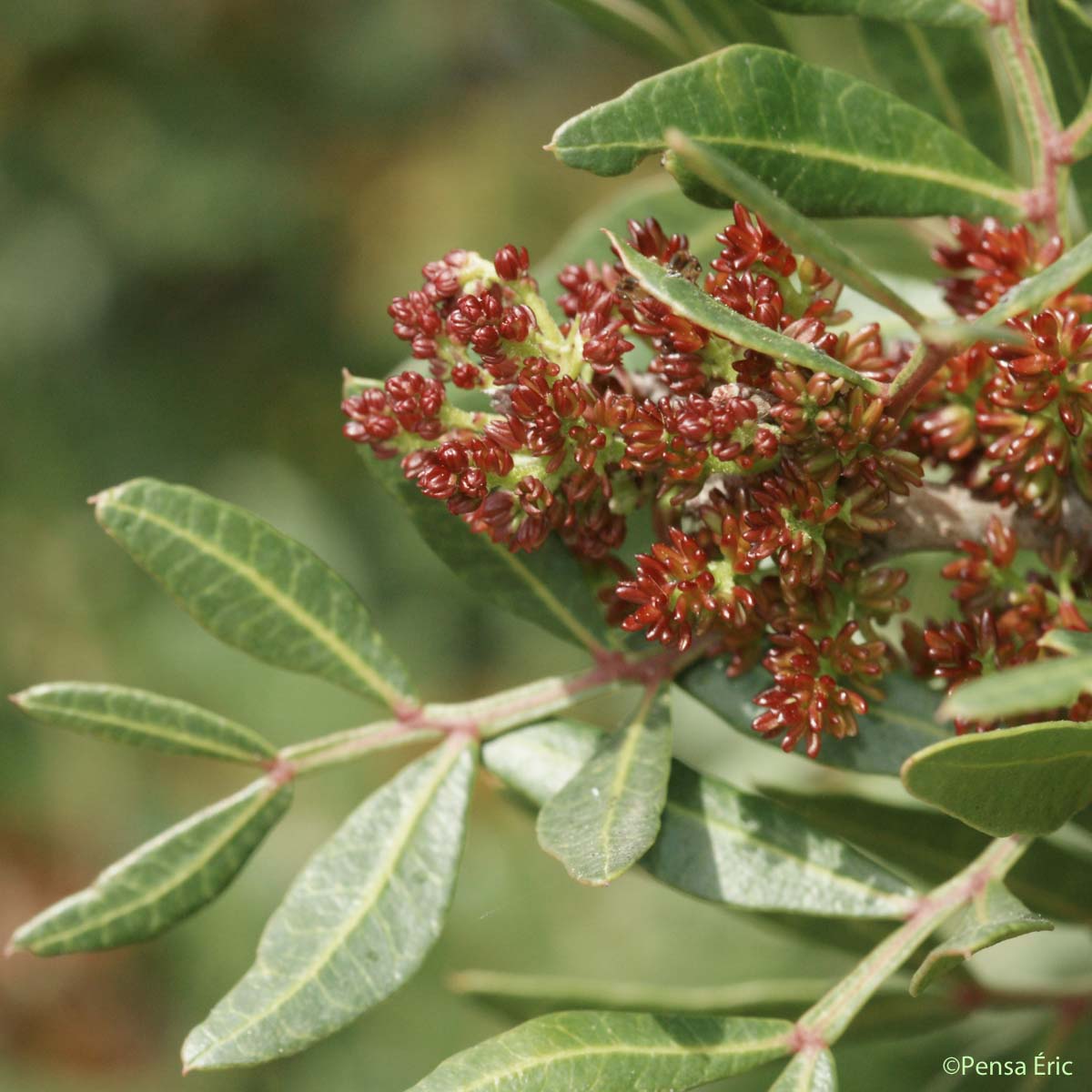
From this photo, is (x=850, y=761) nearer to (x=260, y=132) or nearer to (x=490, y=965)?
(x=490, y=965)

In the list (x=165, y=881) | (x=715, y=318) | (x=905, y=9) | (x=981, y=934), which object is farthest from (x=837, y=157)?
(x=165, y=881)

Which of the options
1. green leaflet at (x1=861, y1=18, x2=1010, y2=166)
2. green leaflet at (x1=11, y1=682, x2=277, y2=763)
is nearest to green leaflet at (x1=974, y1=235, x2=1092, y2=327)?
green leaflet at (x1=861, y1=18, x2=1010, y2=166)

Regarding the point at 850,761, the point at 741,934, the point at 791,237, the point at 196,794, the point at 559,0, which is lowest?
the point at 741,934

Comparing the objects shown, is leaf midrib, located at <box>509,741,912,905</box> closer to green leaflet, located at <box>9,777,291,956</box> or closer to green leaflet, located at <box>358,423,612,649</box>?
green leaflet, located at <box>358,423,612,649</box>

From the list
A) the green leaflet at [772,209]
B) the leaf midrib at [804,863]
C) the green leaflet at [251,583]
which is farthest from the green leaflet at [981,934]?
the green leaflet at [251,583]

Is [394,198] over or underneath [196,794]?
over

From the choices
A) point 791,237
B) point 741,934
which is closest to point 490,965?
point 741,934

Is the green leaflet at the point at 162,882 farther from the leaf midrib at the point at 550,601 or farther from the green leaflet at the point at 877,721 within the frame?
Result: the green leaflet at the point at 877,721
